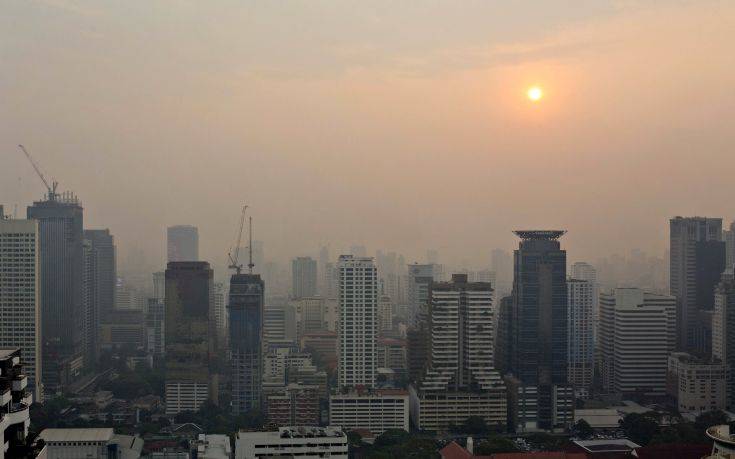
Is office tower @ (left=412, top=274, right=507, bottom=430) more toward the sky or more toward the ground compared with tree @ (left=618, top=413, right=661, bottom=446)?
more toward the sky

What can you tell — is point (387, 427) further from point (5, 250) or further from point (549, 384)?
point (5, 250)

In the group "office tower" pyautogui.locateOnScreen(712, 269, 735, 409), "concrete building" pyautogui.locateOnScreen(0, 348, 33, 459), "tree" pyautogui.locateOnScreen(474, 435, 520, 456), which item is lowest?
"tree" pyautogui.locateOnScreen(474, 435, 520, 456)

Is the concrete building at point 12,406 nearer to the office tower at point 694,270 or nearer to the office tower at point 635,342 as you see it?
the office tower at point 635,342

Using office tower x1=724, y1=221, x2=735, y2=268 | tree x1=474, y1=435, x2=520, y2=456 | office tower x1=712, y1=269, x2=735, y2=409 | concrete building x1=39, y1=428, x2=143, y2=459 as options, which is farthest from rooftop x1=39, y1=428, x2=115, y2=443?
office tower x1=724, y1=221, x2=735, y2=268

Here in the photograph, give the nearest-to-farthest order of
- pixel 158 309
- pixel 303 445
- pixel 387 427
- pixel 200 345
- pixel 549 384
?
pixel 303 445 < pixel 387 427 < pixel 549 384 < pixel 200 345 < pixel 158 309

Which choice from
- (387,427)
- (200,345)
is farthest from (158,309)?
(387,427)

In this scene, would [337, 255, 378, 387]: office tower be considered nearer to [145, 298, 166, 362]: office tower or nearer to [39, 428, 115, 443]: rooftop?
[39, 428, 115, 443]: rooftop

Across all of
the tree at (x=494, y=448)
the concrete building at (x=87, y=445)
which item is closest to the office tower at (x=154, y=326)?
the concrete building at (x=87, y=445)
